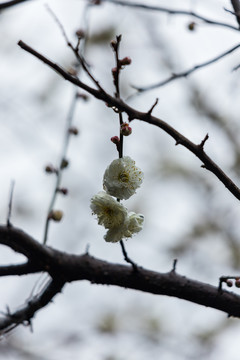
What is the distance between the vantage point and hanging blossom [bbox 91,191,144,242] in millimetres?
1531

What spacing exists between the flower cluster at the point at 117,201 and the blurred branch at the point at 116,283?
0.11m

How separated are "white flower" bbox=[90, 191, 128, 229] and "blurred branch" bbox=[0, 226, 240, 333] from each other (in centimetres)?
13

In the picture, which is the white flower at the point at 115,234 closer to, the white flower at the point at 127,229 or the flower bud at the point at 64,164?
the white flower at the point at 127,229

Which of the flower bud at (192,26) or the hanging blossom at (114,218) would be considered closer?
the hanging blossom at (114,218)

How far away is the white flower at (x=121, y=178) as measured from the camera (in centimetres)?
150

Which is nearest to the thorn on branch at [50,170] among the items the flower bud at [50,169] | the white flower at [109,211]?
the flower bud at [50,169]

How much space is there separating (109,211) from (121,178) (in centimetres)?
12

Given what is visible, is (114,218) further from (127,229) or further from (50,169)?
(50,169)

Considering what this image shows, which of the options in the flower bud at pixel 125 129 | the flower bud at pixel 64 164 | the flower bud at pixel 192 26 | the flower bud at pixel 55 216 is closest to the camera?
the flower bud at pixel 125 129

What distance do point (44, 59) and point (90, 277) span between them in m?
0.76

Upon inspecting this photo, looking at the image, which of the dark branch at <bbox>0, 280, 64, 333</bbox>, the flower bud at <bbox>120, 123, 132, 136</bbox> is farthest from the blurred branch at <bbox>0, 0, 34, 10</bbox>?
the dark branch at <bbox>0, 280, 64, 333</bbox>

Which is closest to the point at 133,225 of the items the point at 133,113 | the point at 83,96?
the point at 133,113

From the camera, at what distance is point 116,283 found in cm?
156

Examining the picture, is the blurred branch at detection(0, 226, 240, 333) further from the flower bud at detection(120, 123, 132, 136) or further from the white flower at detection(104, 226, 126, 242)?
the flower bud at detection(120, 123, 132, 136)
